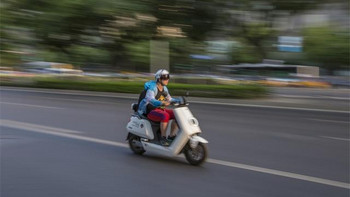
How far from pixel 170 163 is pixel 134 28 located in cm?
798

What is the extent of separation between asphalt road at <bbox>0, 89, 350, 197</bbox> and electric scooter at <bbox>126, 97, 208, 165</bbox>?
0.17m

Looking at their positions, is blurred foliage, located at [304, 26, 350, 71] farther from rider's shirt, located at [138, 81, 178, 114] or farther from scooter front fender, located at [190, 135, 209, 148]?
scooter front fender, located at [190, 135, 209, 148]

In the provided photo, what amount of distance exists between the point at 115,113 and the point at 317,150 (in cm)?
680

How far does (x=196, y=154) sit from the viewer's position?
616 cm

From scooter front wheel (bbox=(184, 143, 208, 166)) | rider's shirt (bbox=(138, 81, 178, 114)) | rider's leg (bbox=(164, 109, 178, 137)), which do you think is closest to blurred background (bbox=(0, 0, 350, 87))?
rider's shirt (bbox=(138, 81, 178, 114))

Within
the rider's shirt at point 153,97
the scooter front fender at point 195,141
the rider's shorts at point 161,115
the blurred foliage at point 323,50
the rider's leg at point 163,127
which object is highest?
the blurred foliage at point 323,50

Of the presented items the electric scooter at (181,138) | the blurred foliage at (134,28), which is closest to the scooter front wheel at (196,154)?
the electric scooter at (181,138)

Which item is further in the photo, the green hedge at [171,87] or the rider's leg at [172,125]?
the green hedge at [171,87]

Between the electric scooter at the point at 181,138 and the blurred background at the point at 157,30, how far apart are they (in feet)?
13.4

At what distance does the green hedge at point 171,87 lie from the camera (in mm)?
20094

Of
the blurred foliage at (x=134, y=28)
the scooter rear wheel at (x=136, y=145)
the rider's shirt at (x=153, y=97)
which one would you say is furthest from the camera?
the blurred foliage at (x=134, y=28)

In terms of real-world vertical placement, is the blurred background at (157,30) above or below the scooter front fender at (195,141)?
above

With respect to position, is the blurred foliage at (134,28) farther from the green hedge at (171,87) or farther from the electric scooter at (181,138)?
the electric scooter at (181,138)

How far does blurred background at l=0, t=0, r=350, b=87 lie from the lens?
10.0 metres
